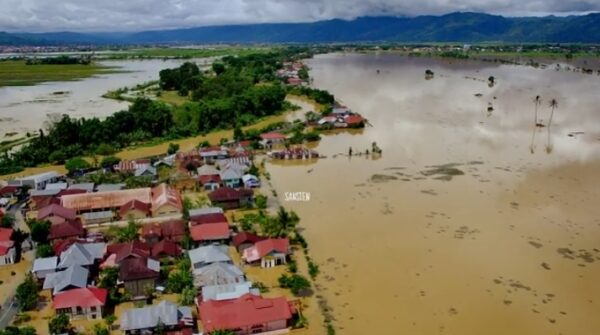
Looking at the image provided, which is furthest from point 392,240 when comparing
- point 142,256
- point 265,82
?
point 265,82

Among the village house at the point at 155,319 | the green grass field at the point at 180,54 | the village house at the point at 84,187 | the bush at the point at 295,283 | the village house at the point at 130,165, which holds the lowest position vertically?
the bush at the point at 295,283

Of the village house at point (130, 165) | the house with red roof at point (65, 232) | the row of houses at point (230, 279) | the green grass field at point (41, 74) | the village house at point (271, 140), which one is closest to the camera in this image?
the row of houses at point (230, 279)

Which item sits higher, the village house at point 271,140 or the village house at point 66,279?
the village house at point 271,140

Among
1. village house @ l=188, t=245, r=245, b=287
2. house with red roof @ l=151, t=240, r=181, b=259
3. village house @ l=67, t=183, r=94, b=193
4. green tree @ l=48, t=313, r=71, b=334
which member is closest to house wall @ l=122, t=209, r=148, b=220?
village house @ l=67, t=183, r=94, b=193

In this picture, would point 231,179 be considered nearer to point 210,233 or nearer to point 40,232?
point 210,233

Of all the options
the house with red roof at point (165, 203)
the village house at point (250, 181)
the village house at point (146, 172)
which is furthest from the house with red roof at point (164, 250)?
the village house at point (146, 172)

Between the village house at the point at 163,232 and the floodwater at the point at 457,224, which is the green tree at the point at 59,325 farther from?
the floodwater at the point at 457,224

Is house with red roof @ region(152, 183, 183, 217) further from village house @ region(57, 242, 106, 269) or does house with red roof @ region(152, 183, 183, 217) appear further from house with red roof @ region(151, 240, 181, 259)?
village house @ region(57, 242, 106, 269)
